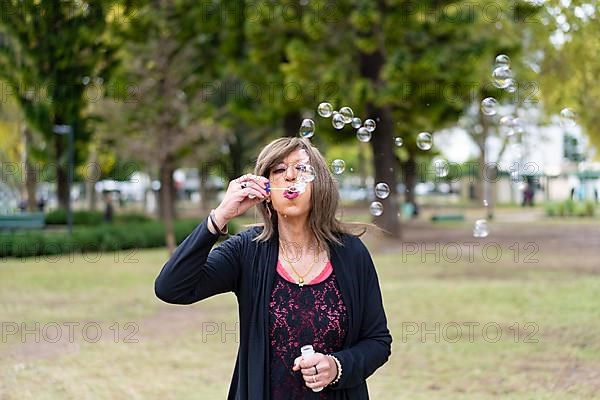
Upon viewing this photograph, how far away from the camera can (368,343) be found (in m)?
3.07

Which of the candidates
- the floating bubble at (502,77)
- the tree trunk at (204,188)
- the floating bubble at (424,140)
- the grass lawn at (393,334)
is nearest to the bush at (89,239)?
the grass lawn at (393,334)

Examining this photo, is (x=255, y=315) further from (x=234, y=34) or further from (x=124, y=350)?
(x=234, y=34)

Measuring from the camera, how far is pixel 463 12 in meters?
20.8

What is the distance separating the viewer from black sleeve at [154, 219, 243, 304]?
296 centimetres

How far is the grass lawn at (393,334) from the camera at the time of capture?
7328 mm

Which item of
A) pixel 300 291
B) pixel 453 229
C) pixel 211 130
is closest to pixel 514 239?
pixel 453 229

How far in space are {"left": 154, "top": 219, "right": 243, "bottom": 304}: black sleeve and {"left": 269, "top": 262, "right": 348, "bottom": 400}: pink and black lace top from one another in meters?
0.21

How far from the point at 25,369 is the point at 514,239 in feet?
65.8

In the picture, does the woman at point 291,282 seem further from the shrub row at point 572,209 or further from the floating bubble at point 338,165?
the shrub row at point 572,209

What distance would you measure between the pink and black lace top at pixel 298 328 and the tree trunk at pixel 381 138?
1875 cm

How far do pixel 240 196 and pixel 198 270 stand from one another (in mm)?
321

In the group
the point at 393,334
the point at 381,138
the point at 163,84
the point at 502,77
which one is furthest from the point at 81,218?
the point at 502,77

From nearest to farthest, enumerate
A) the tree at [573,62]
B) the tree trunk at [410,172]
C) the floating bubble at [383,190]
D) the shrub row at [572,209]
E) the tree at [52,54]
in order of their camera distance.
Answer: the floating bubble at [383,190] → the tree at [573,62] → the tree at [52,54] → the tree trunk at [410,172] → the shrub row at [572,209]

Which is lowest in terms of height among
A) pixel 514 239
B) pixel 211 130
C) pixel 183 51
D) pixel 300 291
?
pixel 514 239
